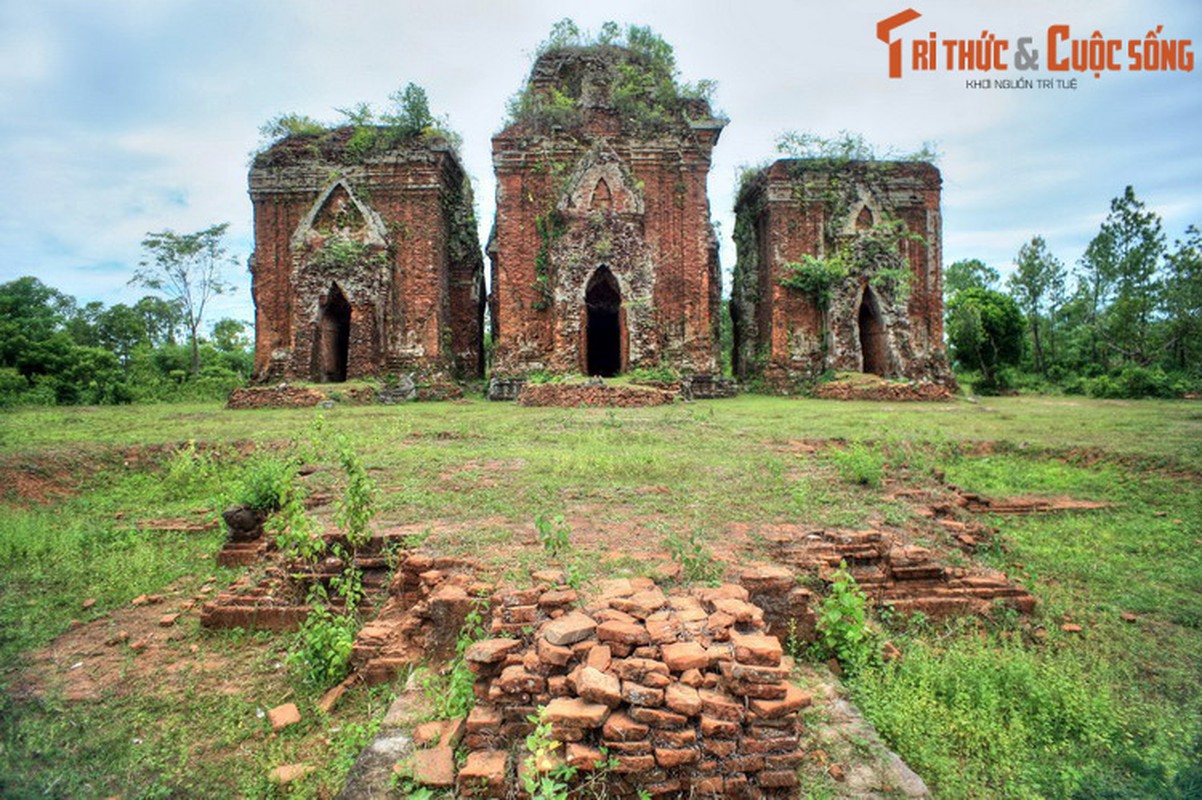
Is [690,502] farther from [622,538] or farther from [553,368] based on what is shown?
[553,368]

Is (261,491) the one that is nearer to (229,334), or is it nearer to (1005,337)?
(1005,337)

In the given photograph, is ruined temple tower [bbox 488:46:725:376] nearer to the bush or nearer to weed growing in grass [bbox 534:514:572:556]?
weed growing in grass [bbox 534:514:572:556]

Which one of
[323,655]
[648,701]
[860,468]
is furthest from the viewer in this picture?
[860,468]

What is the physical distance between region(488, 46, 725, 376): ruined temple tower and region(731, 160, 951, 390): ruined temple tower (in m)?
2.55

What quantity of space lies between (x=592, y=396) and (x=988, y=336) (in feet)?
53.8

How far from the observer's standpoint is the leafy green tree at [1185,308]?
22.8m

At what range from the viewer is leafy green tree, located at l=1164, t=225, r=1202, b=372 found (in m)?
22.8

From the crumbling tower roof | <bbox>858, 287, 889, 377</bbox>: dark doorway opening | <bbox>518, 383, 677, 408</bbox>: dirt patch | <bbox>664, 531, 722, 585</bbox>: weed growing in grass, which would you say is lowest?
<bbox>664, 531, 722, 585</bbox>: weed growing in grass

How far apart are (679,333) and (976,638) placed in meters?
13.8

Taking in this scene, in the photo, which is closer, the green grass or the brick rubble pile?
the brick rubble pile

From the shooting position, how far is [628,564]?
4.14 metres

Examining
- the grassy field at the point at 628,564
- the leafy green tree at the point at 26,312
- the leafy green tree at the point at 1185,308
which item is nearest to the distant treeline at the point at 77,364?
the leafy green tree at the point at 26,312

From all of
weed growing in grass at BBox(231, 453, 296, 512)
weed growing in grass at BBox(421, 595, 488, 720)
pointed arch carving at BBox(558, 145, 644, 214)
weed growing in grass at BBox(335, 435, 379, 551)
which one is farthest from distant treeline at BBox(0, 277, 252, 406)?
weed growing in grass at BBox(421, 595, 488, 720)

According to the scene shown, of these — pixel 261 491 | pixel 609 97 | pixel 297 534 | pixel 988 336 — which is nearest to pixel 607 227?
pixel 609 97
